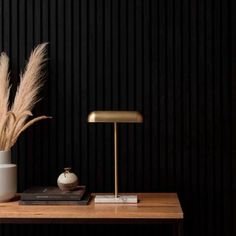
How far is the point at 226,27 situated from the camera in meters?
2.57

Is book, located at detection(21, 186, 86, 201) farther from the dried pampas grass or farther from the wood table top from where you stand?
the dried pampas grass

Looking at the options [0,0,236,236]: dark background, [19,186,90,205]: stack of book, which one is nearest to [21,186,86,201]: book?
[19,186,90,205]: stack of book

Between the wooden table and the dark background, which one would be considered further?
the dark background

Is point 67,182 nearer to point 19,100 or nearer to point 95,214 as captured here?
point 95,214

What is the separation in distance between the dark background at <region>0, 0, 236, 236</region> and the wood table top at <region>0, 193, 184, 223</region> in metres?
0.42

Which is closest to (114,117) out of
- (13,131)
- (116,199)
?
(116,199)

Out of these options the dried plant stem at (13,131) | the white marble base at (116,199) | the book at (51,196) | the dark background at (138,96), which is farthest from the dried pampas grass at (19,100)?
the white marble base at (116,199)

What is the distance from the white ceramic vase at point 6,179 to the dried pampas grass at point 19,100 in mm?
69

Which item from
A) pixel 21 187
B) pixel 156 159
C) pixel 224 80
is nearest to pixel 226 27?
pixel 224 80

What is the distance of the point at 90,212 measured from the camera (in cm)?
203

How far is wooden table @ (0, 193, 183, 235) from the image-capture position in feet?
6.50

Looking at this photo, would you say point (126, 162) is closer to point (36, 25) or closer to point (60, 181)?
point (60, 181)

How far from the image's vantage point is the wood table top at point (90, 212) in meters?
1.99

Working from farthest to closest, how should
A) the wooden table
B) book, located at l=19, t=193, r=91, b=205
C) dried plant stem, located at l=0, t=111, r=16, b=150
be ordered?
dried plant stem, located at l=0, t=111, r=16, b=150 → book, located at l=19, t=193, r=91, b=205 → the wooden table
